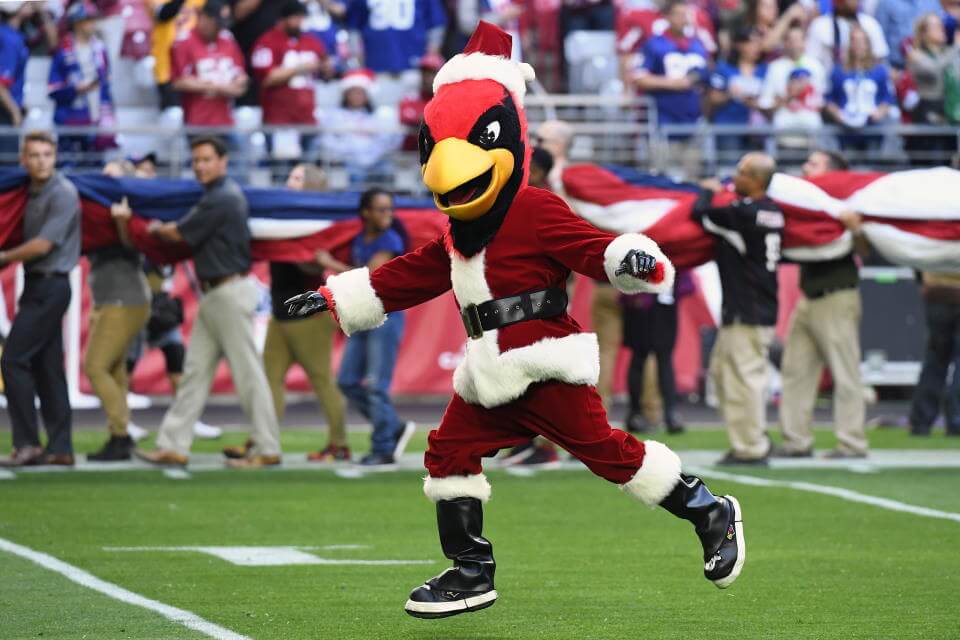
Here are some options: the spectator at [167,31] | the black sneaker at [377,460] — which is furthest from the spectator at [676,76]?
the black sneaker at [377,460]

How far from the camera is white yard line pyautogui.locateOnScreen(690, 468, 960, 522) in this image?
10325 millimetres

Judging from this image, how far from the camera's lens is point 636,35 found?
1962 cm

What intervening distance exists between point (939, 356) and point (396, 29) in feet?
22.8

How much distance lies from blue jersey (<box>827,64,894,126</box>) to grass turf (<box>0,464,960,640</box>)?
8.10 m

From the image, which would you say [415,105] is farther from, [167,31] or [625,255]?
[625,255]

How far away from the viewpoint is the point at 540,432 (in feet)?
21.8

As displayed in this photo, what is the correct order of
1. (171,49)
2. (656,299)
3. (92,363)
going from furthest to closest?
1. (171,49)
2. (656,299)
3. (92,363)

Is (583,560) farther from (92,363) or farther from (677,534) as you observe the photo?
(92,363)

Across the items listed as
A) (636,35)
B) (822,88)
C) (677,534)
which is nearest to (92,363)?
(677,534)

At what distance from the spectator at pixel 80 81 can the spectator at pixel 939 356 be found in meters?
7.98

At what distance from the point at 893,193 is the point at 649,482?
704 centimetres

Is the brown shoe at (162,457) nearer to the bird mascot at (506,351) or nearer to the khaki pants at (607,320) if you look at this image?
the khaki pants at (607,320)

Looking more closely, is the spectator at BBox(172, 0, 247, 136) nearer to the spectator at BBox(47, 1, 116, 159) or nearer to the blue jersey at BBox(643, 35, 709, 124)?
the spectator at BBox(47, 1, 116, 159)

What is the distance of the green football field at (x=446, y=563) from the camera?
262 inches
